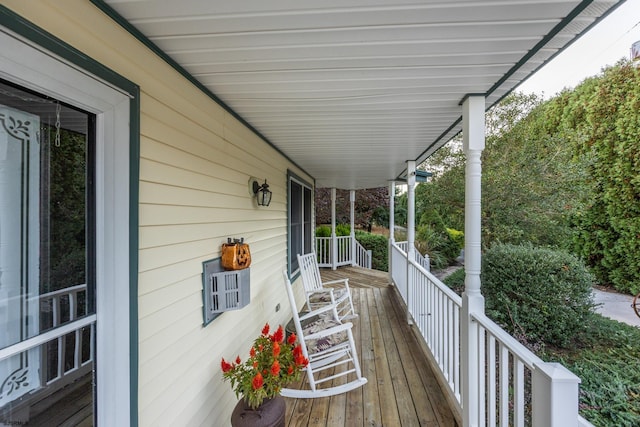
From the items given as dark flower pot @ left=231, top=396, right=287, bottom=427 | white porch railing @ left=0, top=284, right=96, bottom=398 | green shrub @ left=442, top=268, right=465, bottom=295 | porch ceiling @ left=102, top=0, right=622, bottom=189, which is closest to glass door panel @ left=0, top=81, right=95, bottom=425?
white porch railing @ left=0, top=284, right=96, bottom=398

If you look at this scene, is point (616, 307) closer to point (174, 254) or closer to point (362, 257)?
point (362, 257)

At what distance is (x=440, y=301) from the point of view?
2.74 metres

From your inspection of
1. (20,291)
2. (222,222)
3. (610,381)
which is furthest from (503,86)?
(610,381)

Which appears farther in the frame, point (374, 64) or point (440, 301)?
point (440, 301)

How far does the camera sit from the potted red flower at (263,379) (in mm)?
1773

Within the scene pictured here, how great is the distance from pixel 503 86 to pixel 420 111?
0.58 metres

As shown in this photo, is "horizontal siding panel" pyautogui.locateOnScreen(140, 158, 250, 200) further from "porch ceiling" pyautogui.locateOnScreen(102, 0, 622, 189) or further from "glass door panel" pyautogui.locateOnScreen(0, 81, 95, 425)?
"porch ceiling" pyautogui.locateOnScreen(102, 0, 622, 189)

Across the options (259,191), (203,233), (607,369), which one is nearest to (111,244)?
(203,233)

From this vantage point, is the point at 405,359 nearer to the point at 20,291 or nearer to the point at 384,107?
the point at 384,107

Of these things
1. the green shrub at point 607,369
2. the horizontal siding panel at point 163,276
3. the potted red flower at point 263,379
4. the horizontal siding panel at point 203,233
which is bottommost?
the green shrub at point 607,369

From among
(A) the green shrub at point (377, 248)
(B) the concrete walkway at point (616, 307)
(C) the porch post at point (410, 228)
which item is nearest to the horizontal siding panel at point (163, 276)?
(C) the porch post at point (410, 228)

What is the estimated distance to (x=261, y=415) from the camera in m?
1.78

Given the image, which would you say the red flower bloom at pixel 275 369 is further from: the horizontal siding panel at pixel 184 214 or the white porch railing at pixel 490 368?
the white porch railing at pixel 490 368

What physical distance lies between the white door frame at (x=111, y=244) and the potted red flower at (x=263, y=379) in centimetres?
73
